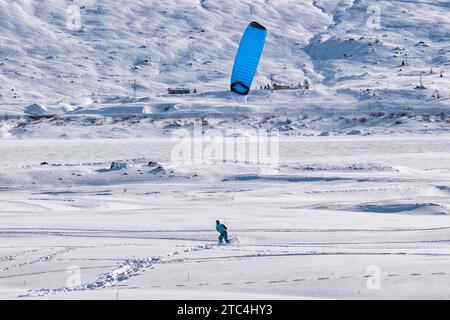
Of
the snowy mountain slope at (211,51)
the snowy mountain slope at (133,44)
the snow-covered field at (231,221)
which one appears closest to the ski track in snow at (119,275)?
the snow-covered field at (231,221)

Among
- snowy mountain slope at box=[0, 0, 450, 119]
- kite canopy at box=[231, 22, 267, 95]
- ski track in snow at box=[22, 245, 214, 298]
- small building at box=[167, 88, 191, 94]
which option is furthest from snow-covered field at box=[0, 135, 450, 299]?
small building at box=[167, 88, 191, 94]

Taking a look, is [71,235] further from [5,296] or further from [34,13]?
[34,13]

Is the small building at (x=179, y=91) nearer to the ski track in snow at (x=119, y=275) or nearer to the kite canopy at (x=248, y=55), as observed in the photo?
the kite canopy at (x=248, y=55)

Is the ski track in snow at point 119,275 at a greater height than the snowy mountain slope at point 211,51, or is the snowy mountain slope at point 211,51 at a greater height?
the snowy mountain slope at point 211,51

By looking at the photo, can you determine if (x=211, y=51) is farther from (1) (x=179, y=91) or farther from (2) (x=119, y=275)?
(2) (x=119, y=275)

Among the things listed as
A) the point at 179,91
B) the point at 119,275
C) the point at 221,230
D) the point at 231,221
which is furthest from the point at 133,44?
the point at 119,275

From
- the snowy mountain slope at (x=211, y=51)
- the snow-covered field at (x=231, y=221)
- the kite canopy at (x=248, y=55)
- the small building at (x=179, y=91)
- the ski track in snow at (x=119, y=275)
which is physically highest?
the snowy mountain slope at (x=211, y=51)

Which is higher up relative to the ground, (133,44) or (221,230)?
(133,44)
